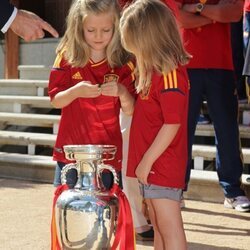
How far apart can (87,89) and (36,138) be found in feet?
14.3

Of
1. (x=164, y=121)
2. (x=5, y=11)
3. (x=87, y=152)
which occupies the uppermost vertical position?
(x=5, y=11)

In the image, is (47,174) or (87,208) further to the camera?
(47,174)

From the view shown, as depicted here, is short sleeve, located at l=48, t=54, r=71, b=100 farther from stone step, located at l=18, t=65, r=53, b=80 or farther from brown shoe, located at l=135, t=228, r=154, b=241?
stone step, located at l=18, t=65, r=53, b=80

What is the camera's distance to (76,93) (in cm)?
326

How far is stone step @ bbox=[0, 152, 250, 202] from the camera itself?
5.62 m

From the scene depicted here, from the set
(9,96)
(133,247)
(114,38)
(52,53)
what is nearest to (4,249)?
(133,247)

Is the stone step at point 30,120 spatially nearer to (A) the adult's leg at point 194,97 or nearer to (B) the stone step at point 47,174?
(B) the stone step at point 47,174

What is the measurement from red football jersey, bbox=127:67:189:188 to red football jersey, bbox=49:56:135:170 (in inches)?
6.8

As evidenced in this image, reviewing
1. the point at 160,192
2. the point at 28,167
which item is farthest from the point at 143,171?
the point at 28,167

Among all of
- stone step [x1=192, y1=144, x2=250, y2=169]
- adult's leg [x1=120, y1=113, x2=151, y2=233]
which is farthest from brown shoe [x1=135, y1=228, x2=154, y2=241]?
stone step [x1=192, y1=144, x2=250, y2=169]

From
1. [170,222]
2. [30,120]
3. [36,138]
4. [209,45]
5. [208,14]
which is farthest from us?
[30,120]

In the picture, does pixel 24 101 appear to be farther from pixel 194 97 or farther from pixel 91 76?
pixel 91 76

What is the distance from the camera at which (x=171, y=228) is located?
3205mm

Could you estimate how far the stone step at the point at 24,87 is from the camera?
29.2ft
